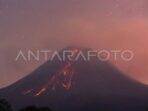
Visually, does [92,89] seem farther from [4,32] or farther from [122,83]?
[4,32]

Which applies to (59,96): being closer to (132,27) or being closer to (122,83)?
(122,83)

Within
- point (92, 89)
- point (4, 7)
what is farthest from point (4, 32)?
point (92, 89)

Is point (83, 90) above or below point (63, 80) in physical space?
below

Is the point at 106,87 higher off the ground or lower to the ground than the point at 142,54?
lower

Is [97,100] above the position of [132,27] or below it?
below

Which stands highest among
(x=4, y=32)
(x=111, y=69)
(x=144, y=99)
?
(x=4, y=32)

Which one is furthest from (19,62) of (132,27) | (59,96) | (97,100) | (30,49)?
(132,27)
